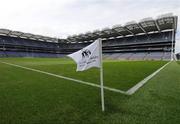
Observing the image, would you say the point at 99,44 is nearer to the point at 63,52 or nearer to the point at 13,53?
the point at 13,53

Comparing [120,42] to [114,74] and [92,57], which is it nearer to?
[114,74]

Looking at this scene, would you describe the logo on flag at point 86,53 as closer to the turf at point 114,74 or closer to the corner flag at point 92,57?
the corner flag at point 92,57

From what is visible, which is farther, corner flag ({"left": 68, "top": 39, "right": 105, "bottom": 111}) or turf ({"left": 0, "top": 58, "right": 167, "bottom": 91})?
turf ({"left": 0, "top": 58, "right": 167, "bottom": 91})

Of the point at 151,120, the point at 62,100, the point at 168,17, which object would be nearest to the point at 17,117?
the point at 62,100

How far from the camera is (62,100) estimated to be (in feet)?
16.0

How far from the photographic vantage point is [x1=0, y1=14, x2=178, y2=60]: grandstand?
60406 mm

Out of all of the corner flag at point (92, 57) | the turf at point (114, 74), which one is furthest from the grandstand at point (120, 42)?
the corner flag at point (92, 57)

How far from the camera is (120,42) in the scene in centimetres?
7869

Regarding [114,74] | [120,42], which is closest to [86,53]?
[114,74]

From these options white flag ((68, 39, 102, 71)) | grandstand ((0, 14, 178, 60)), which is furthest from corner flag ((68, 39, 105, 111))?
grandstand ((0, 14, 178, 60))

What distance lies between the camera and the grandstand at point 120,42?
6041cm

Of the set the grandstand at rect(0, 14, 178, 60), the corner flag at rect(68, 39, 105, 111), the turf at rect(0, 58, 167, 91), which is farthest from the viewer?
the grandstand at rect(0, 14, 178, 60)

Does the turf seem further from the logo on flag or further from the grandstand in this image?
the grandstand

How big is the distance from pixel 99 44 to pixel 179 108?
2.83 m
